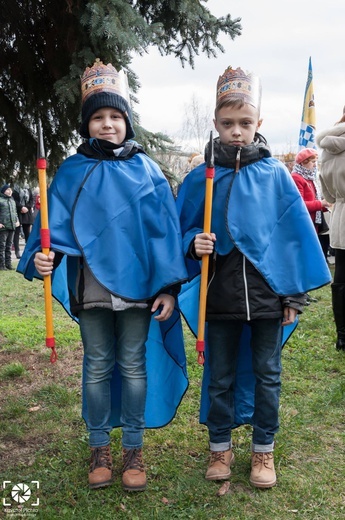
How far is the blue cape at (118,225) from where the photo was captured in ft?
9.18

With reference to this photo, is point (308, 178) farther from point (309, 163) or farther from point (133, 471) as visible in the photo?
point (133, 471)

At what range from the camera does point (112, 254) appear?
110 inches

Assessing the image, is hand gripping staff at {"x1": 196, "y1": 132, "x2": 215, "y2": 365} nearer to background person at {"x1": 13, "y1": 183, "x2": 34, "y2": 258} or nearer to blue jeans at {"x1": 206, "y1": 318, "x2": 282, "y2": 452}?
blue jeans at {"x1": 206, "y1": 318, "x2": 282, "y2": 452}

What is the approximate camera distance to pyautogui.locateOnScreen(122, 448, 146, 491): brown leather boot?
9.60 ft

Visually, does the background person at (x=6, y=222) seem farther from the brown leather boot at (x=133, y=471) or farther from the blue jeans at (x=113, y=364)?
the brown leather boot at (x=133, y=471)

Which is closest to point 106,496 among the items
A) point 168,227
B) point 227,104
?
point 168,227

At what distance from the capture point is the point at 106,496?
2.91m

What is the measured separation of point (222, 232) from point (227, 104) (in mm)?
690

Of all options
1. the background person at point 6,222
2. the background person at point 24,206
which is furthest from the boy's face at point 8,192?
the background person at point 24,206

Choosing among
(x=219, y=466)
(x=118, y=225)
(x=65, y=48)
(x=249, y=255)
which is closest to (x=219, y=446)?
(x=219, y=466)

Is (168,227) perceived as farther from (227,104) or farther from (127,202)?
(227,104)

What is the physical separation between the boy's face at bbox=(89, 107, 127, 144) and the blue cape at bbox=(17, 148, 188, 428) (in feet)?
0.45

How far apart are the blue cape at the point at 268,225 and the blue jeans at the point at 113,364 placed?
531 mm

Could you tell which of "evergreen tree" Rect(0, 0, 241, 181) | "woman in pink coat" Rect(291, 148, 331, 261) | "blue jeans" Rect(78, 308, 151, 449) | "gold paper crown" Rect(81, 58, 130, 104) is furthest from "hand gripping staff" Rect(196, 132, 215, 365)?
"woman in pink coat" Rect(291, 148, 331, 261)
